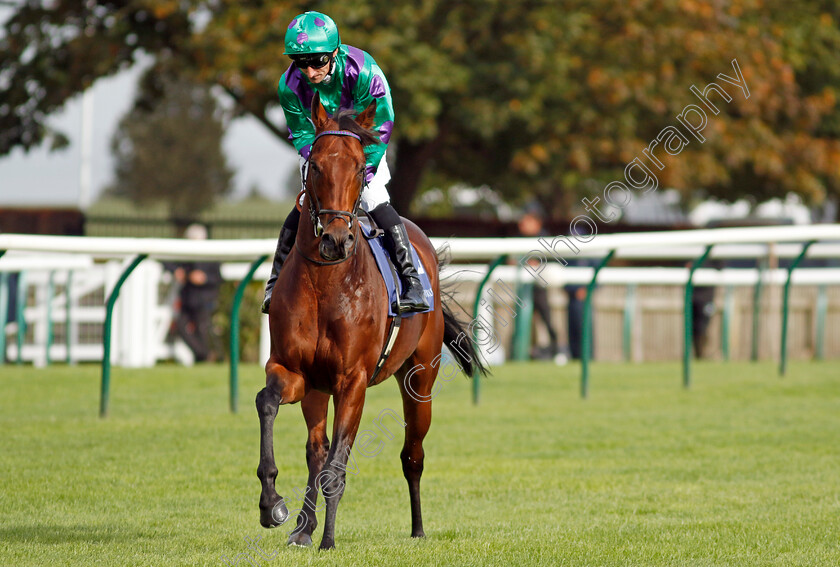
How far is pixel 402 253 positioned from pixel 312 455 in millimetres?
1029

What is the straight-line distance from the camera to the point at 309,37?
4.93 metres

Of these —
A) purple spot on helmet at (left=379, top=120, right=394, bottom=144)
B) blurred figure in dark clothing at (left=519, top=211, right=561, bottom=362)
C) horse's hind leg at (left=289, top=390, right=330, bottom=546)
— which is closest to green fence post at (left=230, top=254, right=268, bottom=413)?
horse's hind leg at (left=289, top=390, right=330, bottom=546)

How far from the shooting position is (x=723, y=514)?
5859 millimetres

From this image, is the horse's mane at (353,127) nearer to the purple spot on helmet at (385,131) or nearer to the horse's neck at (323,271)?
the purple spot on helmet at (385,131)

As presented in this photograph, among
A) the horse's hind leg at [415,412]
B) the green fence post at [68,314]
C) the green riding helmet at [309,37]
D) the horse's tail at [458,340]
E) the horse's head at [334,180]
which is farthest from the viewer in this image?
the green fence post at [68,314]

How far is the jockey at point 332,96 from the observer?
496 cm

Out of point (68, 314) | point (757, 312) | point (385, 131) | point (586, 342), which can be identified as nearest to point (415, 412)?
point (385, 131)

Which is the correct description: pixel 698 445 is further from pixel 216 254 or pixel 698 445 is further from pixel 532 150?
pixel 532 150

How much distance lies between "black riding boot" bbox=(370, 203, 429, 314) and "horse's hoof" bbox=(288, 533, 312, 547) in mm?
1119

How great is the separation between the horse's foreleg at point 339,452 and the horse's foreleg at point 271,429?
0.63ft

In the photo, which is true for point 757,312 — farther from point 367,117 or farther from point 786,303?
point 367,117

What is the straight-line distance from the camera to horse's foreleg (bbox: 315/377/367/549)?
4.75 metres

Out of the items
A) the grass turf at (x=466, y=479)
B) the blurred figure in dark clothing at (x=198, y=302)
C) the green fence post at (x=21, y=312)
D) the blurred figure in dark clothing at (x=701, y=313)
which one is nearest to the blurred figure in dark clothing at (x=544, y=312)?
the blurred figure in dark clothing at (x=701, y=313)

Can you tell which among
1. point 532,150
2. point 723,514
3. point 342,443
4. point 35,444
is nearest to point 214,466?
point 35,444
